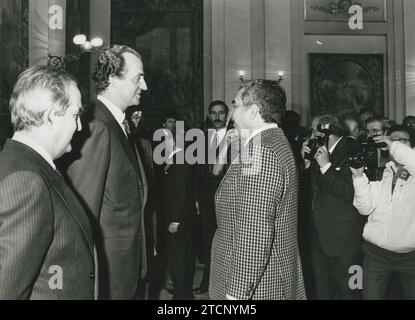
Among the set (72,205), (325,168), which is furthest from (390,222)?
(72,205)

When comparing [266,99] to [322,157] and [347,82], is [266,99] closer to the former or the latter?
[322,157]

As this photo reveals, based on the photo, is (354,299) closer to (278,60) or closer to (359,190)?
(359,190)

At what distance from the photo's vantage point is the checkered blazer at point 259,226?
2.15m

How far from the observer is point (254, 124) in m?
2.39

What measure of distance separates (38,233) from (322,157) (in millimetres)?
2855

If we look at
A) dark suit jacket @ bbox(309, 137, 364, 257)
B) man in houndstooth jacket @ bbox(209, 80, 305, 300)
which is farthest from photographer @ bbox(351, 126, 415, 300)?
man in houndstooth jacket @ bbox(209, 80, 305, 300)

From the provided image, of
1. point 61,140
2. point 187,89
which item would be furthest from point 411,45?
point 61,140

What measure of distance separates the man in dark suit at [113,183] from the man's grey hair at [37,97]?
1.90 feet

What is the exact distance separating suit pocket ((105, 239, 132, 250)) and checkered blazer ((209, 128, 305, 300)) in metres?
0.47

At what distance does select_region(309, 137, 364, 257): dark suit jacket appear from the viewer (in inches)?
146

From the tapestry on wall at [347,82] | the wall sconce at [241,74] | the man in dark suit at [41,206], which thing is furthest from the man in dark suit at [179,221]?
the tapestry on wall at [347,82]

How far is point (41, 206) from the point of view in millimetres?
1471

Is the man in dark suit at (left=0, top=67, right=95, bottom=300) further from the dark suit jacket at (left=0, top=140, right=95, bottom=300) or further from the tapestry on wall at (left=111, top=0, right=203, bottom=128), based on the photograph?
the tapestry on wall at (left=111, top=0, right=203, bottom=128)

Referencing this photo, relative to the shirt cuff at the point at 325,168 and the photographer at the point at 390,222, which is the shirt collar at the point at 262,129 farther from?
the shirt cuff at the point at 325,168
